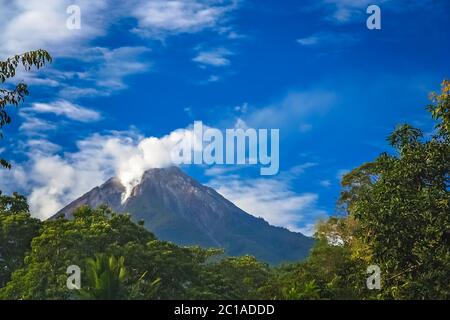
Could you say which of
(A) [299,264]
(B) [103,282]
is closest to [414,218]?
(B) [103,282]

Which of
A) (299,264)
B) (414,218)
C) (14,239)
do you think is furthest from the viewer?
(299,264)

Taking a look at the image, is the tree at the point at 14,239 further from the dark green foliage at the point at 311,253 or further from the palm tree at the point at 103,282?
the palm tree at the point at 103,282

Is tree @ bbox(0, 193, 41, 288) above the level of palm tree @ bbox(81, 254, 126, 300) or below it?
above

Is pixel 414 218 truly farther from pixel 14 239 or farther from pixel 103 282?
pixel 14 239

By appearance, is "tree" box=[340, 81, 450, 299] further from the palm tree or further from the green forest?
the palm tree

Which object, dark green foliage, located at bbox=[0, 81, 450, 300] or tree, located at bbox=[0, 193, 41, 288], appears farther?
tree, located at bbox=[0, 193, 41, 288]

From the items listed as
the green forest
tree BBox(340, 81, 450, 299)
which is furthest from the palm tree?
tree BBox(340, 81, 450, 299)
